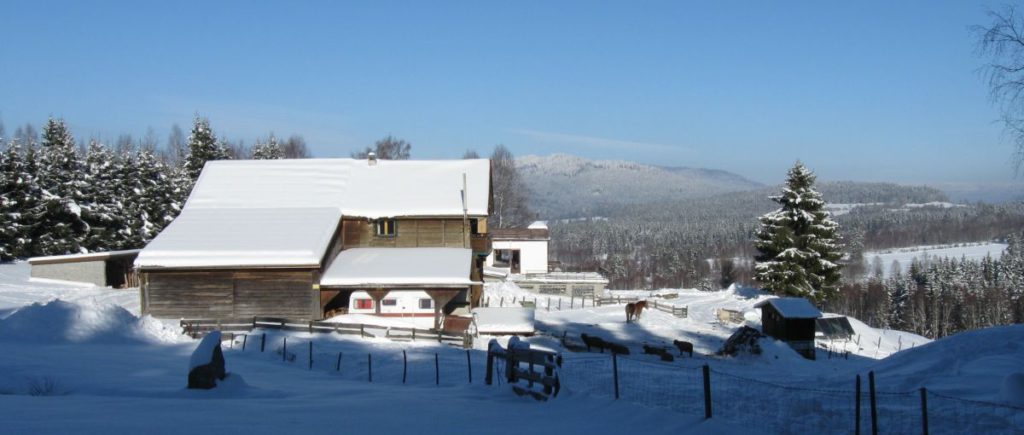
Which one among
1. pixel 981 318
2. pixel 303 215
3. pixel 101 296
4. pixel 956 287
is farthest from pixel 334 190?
pixel 956 287

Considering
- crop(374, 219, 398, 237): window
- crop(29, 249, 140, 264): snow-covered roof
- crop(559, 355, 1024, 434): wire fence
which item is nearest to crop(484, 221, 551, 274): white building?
crop(374, 219, 398, 237): window

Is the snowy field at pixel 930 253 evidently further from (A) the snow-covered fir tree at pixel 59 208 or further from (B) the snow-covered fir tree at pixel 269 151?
(A) the snow-covered fir tree at pixel 59 208

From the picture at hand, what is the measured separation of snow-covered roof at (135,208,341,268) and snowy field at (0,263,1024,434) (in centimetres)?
534

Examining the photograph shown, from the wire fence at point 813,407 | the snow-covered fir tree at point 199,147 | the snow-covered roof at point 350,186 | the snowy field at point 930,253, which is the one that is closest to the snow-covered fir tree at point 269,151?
the snow-covered fir tree at point 199,147

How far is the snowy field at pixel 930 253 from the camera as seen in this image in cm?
16538

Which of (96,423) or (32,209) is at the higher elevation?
(32,209)

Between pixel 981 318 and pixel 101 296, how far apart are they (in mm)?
86768

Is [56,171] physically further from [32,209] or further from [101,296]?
[101,296]

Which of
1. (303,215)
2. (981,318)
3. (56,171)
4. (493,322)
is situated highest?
(56,171)

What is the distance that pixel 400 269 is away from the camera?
34.9 meters

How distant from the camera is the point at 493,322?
3256cm

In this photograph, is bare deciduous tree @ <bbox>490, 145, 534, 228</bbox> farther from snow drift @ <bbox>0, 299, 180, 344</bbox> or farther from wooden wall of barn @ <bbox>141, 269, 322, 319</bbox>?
snow drift @ <bbox>0, 299, 180, 344</bbox>

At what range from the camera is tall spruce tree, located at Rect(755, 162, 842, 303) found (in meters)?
49.3

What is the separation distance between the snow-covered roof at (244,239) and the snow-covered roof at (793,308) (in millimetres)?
20427
